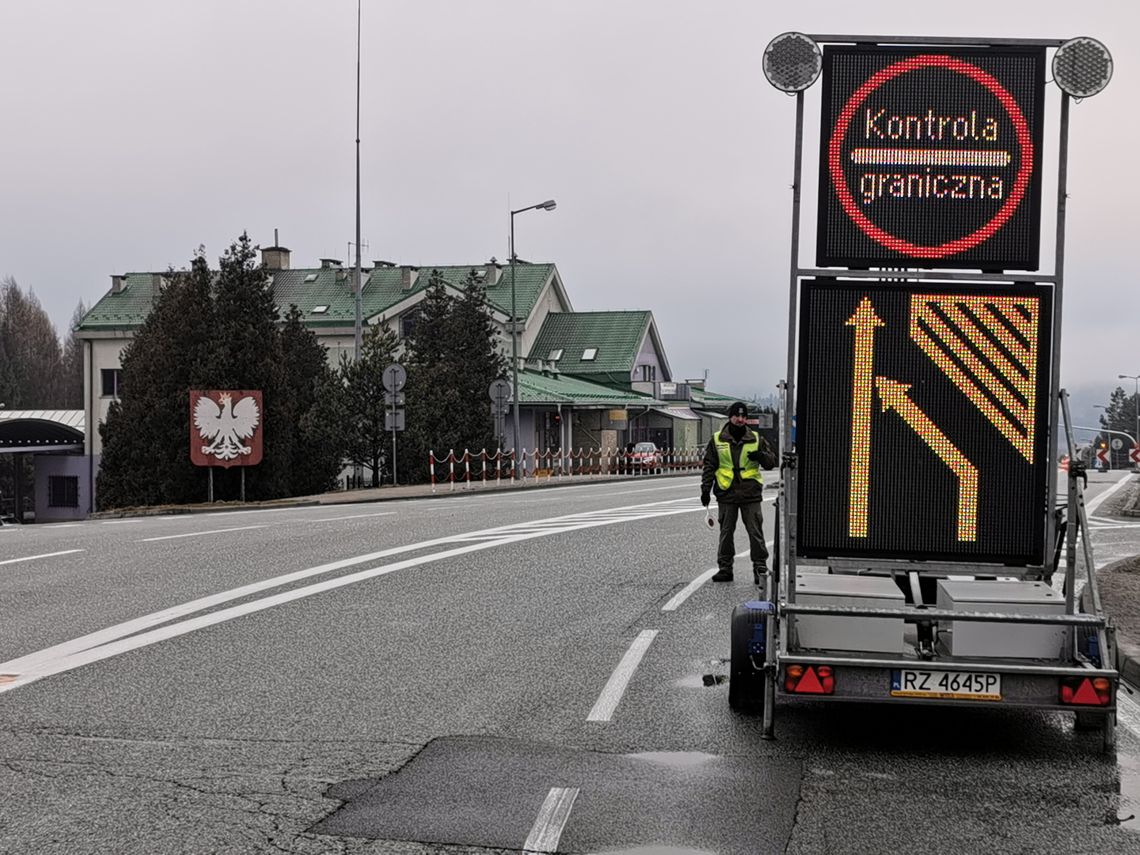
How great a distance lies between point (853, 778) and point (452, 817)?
75.2 inches

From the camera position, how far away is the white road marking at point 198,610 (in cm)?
944

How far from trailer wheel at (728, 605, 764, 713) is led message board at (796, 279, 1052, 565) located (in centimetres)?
61

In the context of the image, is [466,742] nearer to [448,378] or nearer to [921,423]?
[921,423]

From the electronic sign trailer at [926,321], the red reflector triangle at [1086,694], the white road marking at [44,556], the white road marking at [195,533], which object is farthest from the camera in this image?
the white road marking at [195,533]

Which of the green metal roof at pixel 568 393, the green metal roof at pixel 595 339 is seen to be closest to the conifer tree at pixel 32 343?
the green metal roof at pixel 595 339

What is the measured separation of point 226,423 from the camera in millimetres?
35531

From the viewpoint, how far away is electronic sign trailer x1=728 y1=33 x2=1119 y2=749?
7340mm

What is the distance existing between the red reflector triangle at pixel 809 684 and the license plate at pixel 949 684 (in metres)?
0.34

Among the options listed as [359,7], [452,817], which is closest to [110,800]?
[452,817]

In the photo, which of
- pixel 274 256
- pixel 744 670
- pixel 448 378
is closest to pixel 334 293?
pixel 274 256

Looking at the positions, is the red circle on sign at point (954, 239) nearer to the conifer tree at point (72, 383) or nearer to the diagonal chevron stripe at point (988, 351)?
the diagonal chevron stripe at point (988, 351)

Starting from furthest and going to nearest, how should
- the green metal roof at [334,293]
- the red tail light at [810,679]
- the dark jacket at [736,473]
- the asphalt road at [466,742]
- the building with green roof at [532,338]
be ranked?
the green metal roof at [334,293], the building with green roof at [532,338], the dark jacket at [736,473], the red tail light at [810,679], the asphalt road at [466,742]

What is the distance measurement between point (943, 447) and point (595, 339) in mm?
67802

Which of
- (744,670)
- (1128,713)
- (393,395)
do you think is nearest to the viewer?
(744,670)
